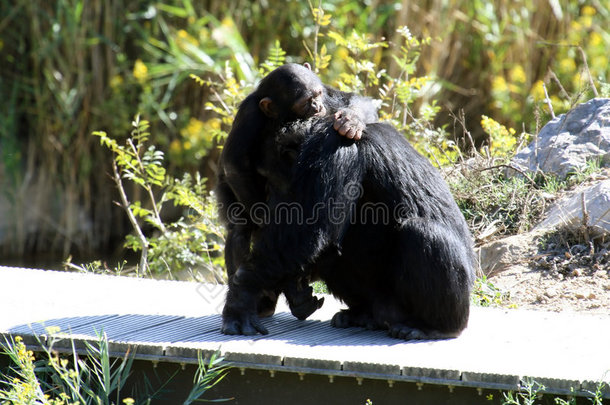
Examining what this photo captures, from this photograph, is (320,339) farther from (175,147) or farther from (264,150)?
(175,147)

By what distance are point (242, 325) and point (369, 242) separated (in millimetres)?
746

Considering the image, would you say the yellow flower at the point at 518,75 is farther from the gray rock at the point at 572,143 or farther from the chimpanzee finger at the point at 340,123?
the chimpanzee finger at the point at 340,123

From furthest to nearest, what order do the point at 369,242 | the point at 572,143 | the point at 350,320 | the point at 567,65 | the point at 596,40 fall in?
the point at 596,40
the point at 567,65
the point at 572,143
the point at 350,320
the point at 369,242

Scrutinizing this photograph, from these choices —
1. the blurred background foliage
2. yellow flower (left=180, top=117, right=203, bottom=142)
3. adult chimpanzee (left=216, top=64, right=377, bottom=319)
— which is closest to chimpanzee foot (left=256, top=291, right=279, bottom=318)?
adult chimpanzee (left=216, top=64, right=377, bottom=319)

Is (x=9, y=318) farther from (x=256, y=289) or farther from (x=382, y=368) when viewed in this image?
(x=382, y=368)

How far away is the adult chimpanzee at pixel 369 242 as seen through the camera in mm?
3621

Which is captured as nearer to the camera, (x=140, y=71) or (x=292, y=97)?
(x=292, y=97)

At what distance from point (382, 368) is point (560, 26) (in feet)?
25.0

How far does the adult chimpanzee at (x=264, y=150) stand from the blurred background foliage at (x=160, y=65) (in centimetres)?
514

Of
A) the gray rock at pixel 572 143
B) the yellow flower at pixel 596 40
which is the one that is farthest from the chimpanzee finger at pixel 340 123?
the yellow flower at pixel 596 40

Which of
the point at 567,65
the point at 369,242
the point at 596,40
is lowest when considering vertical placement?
the point at 369,242

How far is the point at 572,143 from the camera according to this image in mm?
6102

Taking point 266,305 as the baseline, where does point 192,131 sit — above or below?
above

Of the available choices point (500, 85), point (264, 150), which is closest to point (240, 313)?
point (264, 150)
